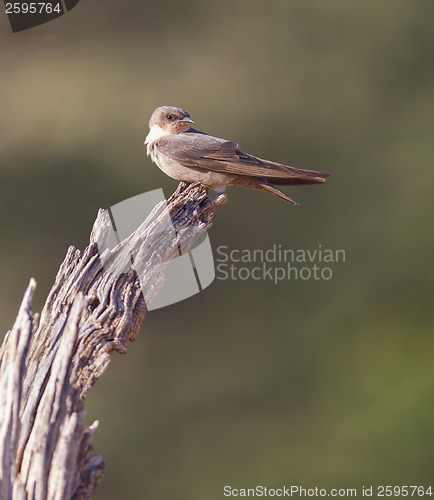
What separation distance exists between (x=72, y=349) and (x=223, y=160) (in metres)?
1.82

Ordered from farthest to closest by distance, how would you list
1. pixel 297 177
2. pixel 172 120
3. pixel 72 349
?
pixel 172 120 → pixel 297 177 → pixel 72 349

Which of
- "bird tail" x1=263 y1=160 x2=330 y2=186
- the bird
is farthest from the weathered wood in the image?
"bird tail" x1=263 y1=160 x2=330 y2=186

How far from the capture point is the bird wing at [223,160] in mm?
3762

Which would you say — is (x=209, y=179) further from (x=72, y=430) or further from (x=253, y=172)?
(x=72, y=430)

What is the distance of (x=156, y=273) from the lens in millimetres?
2826

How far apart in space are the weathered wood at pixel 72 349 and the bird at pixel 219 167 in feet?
1.93

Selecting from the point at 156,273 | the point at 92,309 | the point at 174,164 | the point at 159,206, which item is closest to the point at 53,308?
the point at 92,309

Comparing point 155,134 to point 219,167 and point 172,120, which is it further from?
point 219,167

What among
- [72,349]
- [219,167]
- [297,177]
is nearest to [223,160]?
[219,167]

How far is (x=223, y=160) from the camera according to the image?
3.83 m

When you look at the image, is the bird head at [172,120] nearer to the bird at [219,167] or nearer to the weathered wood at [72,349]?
the bird at [219,167]

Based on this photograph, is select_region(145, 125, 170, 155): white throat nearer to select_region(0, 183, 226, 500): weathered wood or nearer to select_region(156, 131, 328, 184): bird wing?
select_region(156, 131, 328, 184): bird wing

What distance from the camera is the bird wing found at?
3.76 m

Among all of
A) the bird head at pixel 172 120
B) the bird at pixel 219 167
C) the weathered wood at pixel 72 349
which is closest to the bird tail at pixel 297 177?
the bird at pixel 219 167
